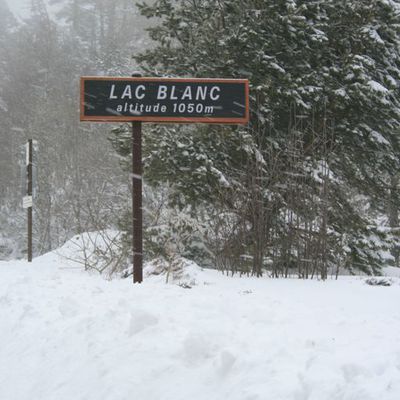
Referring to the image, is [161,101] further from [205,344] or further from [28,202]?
[28,202]

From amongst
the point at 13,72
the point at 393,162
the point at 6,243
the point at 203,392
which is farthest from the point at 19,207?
the point at 203,392

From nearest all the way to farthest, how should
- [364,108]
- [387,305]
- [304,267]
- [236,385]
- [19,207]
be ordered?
[236,385]
[387,305]
[304,267]
[364,108]
[19,207]

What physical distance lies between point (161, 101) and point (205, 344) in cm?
351

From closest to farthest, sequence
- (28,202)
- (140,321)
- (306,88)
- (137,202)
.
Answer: (140,321)
(137,202)
(306,88)
(28,202)

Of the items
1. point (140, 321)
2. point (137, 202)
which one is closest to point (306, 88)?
point (137, 202)

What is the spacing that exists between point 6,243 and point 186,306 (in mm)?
31595

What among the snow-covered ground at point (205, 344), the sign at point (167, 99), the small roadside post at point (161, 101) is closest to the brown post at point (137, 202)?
the small roadside post at point (161, 101)

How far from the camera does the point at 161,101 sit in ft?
19.8

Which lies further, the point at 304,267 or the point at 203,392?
the point at 304,267

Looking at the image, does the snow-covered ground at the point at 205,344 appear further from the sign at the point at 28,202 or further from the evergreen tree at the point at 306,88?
the sign at the point at 28,202

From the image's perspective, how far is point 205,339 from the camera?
10.8 ft

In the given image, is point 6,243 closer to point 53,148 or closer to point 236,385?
point 53,148

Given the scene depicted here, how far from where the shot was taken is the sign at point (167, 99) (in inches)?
233

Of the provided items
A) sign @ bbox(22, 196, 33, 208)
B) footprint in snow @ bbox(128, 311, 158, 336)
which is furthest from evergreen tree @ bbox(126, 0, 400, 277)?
footprint in snow @ bbox(128, 311, 158, 336)
